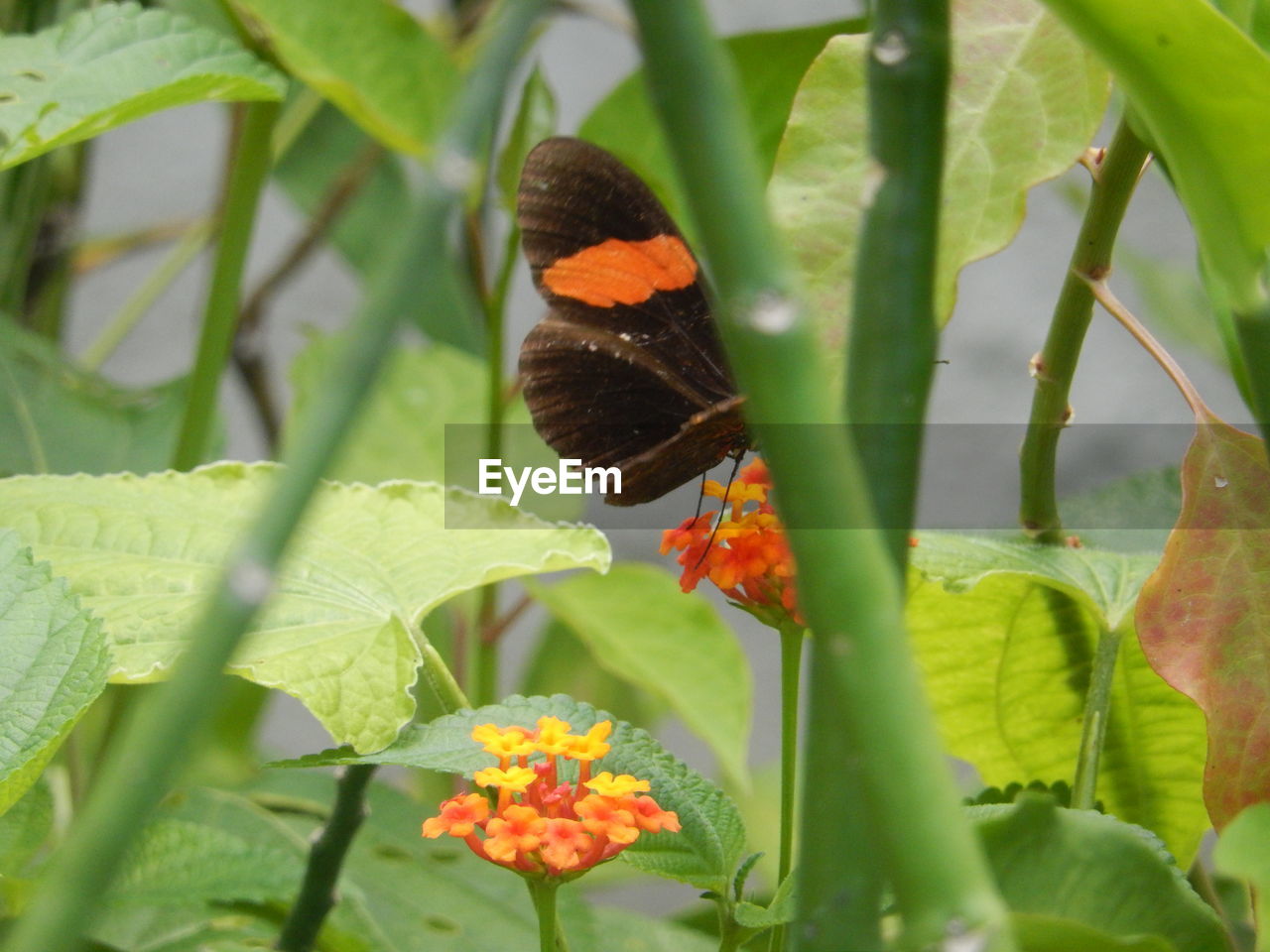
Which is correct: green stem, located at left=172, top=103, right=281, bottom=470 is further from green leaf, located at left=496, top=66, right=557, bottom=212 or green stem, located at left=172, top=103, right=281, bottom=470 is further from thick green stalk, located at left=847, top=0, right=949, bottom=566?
thick green stalk, located at left=847, top=0, right=949, bottom=566

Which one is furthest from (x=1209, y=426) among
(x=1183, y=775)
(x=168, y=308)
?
(x=168, y=308)

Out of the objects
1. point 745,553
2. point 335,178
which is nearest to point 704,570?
point 745,553

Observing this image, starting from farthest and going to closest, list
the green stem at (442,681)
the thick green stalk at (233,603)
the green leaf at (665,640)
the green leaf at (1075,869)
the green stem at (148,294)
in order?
1. the green stem at (148,294)
2. the green leaf at (665,640)
3. the green stem at (442,681)
4. the green leaf at (1075,869)
5. the thick green stalk at (233,603)

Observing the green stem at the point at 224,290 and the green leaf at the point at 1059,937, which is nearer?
the green leaf at the point at 1059,937

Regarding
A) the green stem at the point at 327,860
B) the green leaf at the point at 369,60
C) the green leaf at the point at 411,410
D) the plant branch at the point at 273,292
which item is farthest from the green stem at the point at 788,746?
the plant branch at the point at 273,292

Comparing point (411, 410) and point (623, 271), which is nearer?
point (623, 271)

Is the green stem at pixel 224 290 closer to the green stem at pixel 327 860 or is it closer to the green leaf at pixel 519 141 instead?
the green leaf at pixel 519 141

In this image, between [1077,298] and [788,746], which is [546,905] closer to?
[788,746]

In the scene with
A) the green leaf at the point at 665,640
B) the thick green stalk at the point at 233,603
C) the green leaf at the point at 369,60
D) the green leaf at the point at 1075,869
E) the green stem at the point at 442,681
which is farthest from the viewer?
the green leaf at the point at 665,640
